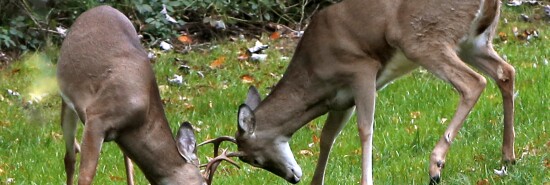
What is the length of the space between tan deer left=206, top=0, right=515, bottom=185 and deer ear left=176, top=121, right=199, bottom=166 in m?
0.57

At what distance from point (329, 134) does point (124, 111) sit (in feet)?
5.10

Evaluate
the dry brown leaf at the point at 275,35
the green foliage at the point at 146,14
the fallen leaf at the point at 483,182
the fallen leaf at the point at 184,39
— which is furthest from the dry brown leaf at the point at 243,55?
the fallen leaf at the point at 483,182

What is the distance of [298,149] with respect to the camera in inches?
334

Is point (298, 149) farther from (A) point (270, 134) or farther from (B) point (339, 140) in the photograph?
(A) point (270, 134)

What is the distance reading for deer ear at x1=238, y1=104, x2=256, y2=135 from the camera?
7.29m

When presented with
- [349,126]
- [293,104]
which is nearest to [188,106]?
Result: [349,126]

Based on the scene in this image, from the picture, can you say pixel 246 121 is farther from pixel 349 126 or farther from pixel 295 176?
pixel 349 126

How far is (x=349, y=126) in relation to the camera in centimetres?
902

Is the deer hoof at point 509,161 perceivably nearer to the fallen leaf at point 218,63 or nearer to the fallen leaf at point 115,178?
the fallen leaf at point 115,178

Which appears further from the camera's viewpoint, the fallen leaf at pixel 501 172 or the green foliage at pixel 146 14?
the green foliage at pixel 146 14

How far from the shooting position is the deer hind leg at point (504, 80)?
7.20m

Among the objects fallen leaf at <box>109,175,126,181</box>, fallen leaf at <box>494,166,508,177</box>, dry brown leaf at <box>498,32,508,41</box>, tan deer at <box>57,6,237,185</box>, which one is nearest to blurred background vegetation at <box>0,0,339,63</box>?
dry brown leaf at <box>498,32,508,41</box>

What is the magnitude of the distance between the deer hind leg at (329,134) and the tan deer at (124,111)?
94 cm

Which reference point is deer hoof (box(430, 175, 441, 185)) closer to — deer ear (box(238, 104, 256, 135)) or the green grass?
the green grass
